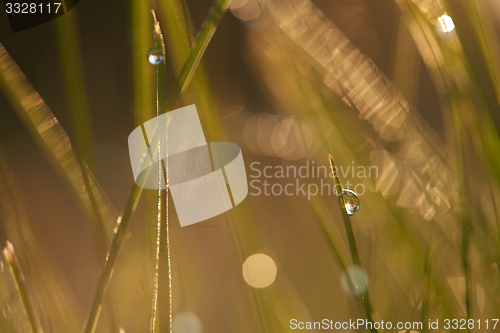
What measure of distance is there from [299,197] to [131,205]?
0.48 m

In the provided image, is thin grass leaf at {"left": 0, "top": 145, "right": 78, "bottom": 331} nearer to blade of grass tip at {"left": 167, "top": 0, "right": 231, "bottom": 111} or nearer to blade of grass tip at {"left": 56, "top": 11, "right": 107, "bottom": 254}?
blade of grass tip at {"left": 56, "top": 11, "right": 107, "bottom": 254}

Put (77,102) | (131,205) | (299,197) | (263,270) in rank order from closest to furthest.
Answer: (131,205), (77,102), (263,270), (299,197)

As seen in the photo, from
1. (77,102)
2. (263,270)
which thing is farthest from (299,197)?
(77,102)

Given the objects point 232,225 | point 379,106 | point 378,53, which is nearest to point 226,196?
point 232,225

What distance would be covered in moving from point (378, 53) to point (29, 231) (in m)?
0.70

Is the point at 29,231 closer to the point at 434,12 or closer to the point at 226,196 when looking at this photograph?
the point at 226,196

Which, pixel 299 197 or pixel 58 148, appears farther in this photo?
pixel 299 197

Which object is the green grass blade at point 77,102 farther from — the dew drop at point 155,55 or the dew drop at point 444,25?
the dew drop at point 444,25

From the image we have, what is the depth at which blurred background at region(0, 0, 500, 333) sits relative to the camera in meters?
0.25

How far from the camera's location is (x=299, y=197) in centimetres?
67

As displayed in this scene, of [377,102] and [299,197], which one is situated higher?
A: [377,102]

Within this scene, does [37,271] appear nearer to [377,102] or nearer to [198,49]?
[198,49]

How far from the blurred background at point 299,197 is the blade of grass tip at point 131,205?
0.11 feet

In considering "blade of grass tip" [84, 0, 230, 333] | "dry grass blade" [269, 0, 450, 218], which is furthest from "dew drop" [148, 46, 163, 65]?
"dry grass blade" [269, 0, 450, 218]
